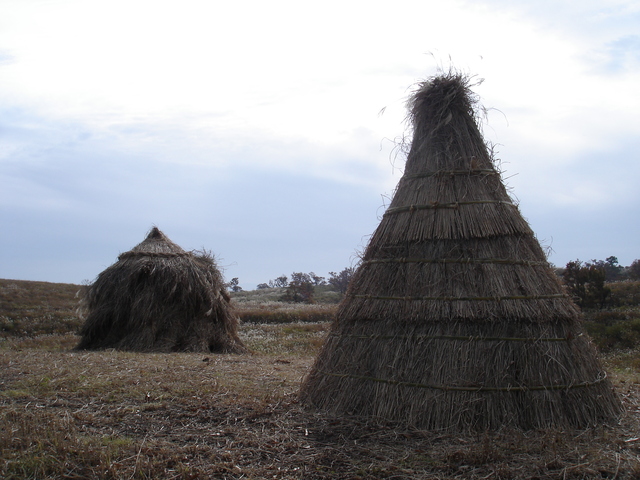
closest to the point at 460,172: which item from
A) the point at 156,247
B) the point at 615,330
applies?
the point at 156,247

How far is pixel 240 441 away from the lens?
5.79 metres

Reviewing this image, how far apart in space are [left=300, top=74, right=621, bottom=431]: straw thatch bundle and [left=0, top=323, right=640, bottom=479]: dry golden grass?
279mm

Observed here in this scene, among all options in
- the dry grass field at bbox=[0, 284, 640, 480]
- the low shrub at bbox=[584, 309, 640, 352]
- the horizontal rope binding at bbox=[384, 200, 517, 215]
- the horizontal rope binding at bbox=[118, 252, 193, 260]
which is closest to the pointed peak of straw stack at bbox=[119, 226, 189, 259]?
the horizontal rope binding at bbox=[118, 252, 193, 260]

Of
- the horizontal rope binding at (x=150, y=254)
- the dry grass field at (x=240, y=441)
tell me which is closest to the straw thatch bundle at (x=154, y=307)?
the horizontal rope binding at (x=150, y=254)

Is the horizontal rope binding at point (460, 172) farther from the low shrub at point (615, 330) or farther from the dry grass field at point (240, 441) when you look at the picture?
the low shrub at point (615, 330)

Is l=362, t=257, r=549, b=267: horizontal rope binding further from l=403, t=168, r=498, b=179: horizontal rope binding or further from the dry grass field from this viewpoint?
the dry grass field

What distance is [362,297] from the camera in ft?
22.3

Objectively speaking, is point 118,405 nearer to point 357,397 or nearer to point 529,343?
point 357,397

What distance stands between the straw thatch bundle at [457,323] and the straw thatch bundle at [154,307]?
28.9 feet

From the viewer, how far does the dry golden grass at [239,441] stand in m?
4.91

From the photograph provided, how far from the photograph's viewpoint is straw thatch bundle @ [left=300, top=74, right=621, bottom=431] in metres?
5.87

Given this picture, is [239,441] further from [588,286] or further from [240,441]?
[588,286]

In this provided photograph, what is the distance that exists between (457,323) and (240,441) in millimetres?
2658

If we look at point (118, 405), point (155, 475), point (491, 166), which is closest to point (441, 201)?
point (491, 166)
